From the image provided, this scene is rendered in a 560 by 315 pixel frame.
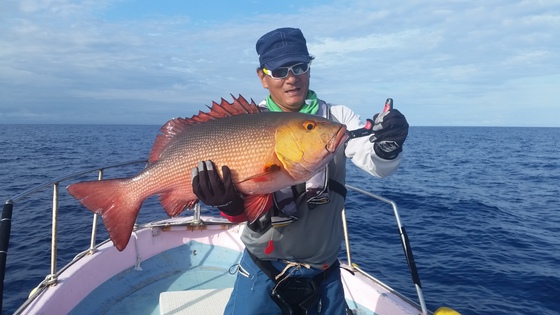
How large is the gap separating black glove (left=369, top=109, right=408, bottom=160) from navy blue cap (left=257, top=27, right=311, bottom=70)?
2.73 ft

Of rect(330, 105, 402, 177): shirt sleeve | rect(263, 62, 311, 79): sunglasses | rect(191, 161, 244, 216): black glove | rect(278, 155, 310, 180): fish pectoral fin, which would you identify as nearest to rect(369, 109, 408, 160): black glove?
rect(330, 105, 402, 177): shirt sleeve

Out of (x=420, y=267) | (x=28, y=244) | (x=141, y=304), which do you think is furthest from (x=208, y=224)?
(x=28, y=244)

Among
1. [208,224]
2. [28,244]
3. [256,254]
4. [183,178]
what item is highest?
[183,178]

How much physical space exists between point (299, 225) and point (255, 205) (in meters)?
0.43

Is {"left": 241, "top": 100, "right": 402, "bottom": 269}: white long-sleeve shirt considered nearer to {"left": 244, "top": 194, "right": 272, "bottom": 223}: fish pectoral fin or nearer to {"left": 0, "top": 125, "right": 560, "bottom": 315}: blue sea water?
{"left": 244, "top": 194, "right": 272, "bottom": 223}: fish pectoral fin

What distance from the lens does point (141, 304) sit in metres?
5.12

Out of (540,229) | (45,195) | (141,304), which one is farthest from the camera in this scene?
(45,195)

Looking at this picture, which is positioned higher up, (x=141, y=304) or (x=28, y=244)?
(x=141, y=304)

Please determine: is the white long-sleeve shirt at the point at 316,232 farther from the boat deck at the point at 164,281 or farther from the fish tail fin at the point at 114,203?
the boat deck at the point at 164,281

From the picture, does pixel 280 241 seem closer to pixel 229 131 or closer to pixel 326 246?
pixel 326 246

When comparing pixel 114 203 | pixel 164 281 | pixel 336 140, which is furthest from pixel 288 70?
pixel 164 281

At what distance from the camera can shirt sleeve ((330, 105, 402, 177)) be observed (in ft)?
9.50

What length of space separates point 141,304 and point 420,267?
7438 mm

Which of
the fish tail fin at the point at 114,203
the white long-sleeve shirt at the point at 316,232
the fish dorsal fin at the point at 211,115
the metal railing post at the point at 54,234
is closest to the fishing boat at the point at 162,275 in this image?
the metal railing post at the point at 54,234
